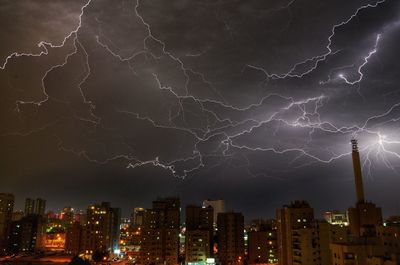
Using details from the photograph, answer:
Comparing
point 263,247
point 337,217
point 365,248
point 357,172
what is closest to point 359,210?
point 357,172

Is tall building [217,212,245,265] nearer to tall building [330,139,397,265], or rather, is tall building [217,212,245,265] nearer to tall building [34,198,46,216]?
tall building [330,139,397,265]

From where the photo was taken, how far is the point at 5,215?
49500 mm

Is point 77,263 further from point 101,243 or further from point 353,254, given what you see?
point 101,243

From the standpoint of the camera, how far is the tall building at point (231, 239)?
35.7 metres

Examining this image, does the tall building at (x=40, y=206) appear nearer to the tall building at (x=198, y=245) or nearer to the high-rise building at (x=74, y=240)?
the high-rise building at (x=74, y=240)

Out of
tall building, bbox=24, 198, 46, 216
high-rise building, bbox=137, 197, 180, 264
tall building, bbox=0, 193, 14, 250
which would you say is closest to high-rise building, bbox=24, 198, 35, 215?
tall building, bbox=24, 198, 46, 216

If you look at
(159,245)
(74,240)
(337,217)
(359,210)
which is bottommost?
(159,245)

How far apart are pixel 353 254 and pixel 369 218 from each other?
18101 millimetres

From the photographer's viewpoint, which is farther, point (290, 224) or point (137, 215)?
point (137, 215)

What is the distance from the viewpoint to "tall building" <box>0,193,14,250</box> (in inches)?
1916

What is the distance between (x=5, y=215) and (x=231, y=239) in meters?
30.3

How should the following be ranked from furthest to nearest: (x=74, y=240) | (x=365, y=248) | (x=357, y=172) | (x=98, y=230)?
(x=74, y=240)
(x=98, y=230)
(x=357, y=172)
(x=365, y=248)

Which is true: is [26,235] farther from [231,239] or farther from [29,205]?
[231,239]

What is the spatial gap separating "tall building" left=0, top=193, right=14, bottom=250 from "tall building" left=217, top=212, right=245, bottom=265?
28.6 m
